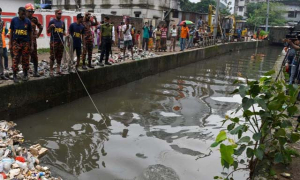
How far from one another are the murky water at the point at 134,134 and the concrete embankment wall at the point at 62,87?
24 cm

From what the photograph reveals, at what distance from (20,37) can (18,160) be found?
310cm

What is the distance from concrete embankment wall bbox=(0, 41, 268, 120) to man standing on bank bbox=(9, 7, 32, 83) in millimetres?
440

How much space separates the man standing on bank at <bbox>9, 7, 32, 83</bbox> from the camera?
20.4 ft

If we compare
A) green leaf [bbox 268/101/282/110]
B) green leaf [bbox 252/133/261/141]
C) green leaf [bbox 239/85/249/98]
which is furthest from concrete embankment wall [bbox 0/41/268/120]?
green leaf [bbox 268/101/282/110]

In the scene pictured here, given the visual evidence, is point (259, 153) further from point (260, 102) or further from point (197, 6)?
point (197, 6)

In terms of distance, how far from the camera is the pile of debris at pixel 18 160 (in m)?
3.96

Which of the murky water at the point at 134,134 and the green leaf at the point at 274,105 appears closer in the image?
the green leaf at the point at 274,105

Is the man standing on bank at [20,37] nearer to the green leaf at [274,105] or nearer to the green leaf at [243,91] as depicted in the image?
the green leaf at [243,91]

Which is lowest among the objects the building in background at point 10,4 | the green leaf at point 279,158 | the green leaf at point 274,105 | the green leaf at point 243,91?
the green leaf at point 279,158

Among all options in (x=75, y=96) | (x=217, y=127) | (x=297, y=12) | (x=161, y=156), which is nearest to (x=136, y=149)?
(x=161, y=156)

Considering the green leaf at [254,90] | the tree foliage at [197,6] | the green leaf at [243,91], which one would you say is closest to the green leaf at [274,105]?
the green leaf at [254,90]

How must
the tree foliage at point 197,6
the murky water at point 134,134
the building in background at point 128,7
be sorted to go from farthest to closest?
1. the tree foliage at point 197,6
2. the building in background at point 128,7
3. the murky water at point 134,134

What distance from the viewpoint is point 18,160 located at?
437cm

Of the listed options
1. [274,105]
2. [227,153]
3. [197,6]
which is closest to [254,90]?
[274,105]
